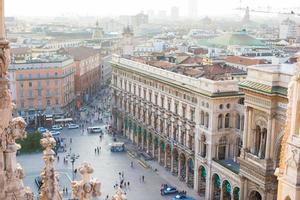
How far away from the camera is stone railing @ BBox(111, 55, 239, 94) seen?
51000mm

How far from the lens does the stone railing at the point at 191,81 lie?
51000mm

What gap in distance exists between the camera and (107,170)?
60.9 m

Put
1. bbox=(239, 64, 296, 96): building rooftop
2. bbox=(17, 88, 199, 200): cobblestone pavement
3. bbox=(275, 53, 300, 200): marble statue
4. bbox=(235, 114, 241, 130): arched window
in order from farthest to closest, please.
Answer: bbox=(17, 88, 199, 200): cobblestone pavement, bbox=(235, 114, 241, 130): arched window, bbox=(239, 64, 296, 96): building rooftop, bbox=(275, 53, 300, 200): marble statue

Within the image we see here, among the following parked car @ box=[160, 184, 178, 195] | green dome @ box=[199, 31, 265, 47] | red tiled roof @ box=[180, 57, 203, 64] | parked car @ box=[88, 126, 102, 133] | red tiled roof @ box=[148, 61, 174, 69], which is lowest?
parked car @ box=[88, 126, 102, 133]

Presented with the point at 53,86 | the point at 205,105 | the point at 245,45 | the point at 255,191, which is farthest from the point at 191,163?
the point at 245,45

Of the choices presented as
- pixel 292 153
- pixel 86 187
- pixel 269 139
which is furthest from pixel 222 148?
pixel 86 187

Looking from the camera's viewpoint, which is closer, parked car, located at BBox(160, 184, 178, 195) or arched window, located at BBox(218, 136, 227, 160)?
arched window, located at BBox(218, 136, 227, 160)

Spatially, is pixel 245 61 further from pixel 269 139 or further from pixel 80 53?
pixel 80 53

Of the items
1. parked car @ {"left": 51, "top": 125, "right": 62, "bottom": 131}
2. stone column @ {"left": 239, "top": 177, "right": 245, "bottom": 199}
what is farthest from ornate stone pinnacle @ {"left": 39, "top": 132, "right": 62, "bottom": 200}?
parked car @ {"left": 51, "top": 125, "right": 62, "bottom": 131}

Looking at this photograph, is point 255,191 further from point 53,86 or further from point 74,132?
point 53,86

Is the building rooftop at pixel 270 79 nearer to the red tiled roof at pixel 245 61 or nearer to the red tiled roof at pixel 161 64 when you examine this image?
the red tiled roof at pixel 161 64

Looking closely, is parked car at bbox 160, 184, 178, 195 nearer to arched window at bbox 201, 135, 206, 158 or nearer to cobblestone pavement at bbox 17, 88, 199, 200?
cobblestone pavement at bbox 17, 88, 199, 200

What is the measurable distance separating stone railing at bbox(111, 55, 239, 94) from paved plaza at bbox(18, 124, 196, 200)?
34.9 ft

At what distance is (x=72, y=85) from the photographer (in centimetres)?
9731
